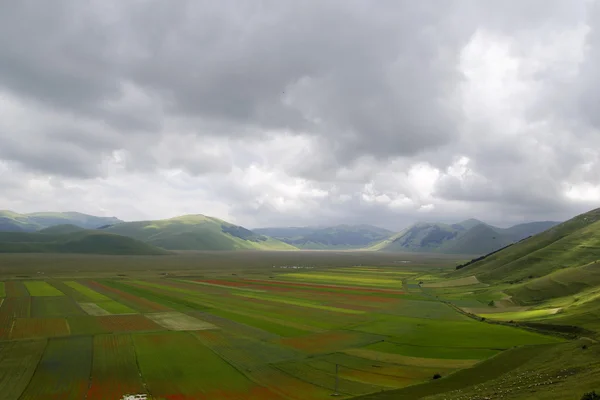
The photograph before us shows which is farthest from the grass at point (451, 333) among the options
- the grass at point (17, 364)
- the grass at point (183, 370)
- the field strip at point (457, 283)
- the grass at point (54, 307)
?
the field strip at point (457, 283)

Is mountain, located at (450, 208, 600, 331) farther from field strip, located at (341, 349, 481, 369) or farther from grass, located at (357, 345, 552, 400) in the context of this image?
field strip, located at (341, 349, 481, 369)

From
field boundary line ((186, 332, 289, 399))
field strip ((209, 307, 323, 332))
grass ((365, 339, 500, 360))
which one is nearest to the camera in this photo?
field boundary line ((186, 332, 289, 399))

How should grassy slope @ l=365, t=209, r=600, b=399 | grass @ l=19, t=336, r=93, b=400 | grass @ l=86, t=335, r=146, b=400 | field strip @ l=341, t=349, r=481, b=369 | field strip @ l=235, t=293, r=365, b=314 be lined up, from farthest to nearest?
field strip @ l=235, t=293, r=365, b=314 → field strip @ l=341, t=349, r=481, b=369 → grass @ l=86, t=335, r=146, b=400 → grass @ l=19, t=336, r=93, b=400 → grassy slope @ l=365, t=209, r=600, b=399

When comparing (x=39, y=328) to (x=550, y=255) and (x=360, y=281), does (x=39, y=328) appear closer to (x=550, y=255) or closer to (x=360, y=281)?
(x=360, y=281)

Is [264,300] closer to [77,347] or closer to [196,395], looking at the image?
[77,347]

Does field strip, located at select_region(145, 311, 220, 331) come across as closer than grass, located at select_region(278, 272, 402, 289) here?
Yes

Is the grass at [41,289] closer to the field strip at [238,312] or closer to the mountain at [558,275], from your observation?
the field strip at [238,312]

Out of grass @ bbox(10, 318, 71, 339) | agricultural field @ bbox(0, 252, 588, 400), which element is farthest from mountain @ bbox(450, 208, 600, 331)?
grass @ bbox(10, 318, 71, 339)
